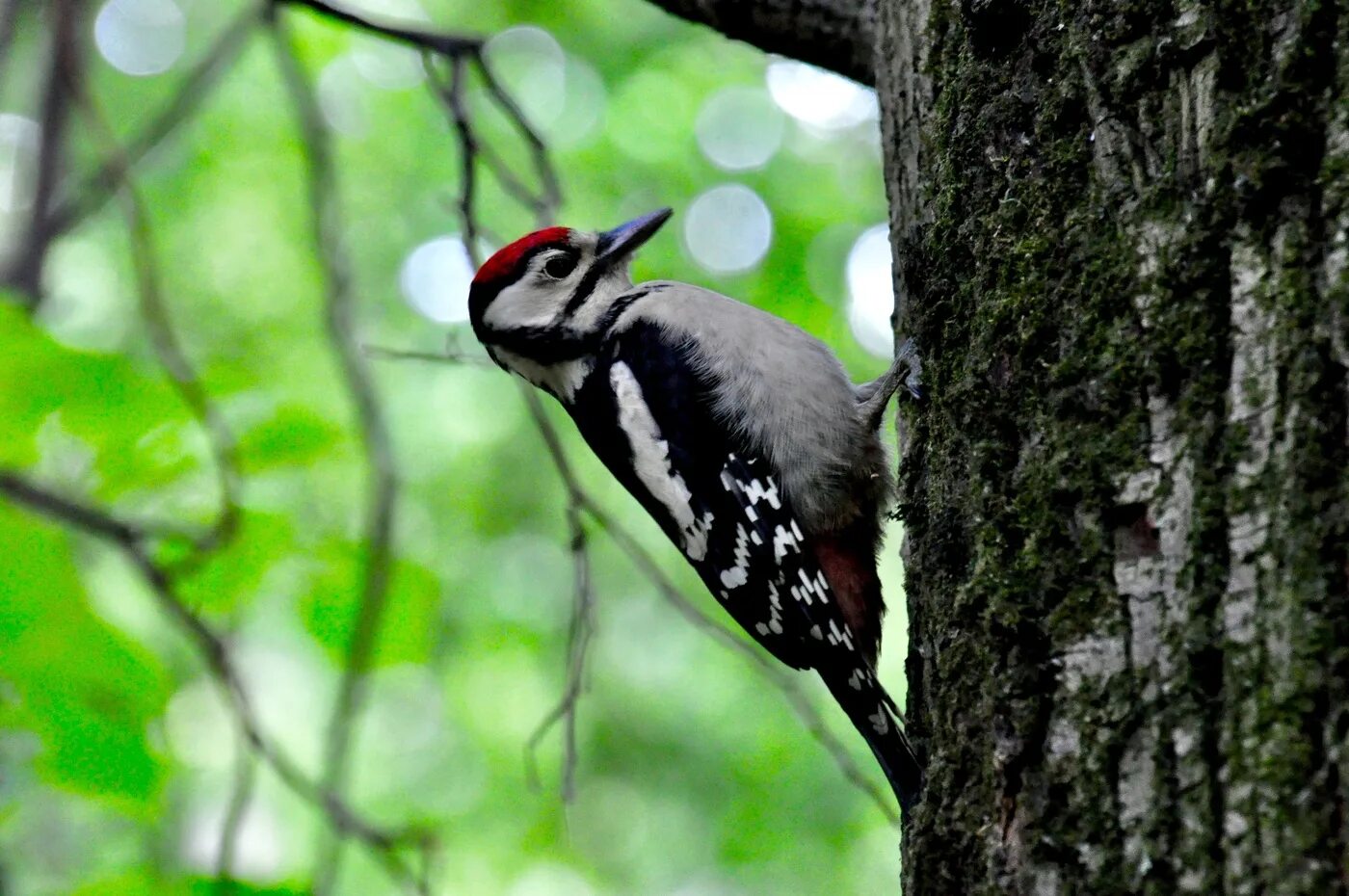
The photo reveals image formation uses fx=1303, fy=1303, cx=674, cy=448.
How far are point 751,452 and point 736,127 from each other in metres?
4.52

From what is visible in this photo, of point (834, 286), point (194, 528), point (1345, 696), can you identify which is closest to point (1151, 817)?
point (1345, 696)

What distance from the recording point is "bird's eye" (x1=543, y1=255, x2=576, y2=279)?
3566mm

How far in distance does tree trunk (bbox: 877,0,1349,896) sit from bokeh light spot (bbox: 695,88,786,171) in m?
5.39

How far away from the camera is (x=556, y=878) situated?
834 centimetres

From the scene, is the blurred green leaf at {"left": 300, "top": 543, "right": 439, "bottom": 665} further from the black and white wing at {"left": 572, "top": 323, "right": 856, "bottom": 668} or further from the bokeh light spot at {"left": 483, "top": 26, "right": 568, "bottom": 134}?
the bokeh light spot at {"left": 483, "top": 26, "right": 568, "bottom": 134}

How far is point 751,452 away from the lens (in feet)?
10.4

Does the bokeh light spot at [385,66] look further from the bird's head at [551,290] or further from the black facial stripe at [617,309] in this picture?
the black facial stripe at [617,309]

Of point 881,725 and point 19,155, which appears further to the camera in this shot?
point 19,155

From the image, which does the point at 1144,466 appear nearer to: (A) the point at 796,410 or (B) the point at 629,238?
(A) the point at 796,410

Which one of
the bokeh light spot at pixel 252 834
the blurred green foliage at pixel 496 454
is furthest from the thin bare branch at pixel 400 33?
A: the bokeh light spot at pixel 252 834

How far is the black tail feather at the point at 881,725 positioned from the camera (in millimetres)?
2268

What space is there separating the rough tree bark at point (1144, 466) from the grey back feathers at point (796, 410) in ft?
3.62

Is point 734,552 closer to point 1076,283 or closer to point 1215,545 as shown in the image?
point 1076,283

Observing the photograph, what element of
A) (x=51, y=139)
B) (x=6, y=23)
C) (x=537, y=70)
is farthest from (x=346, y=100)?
(x=51, y=139)
